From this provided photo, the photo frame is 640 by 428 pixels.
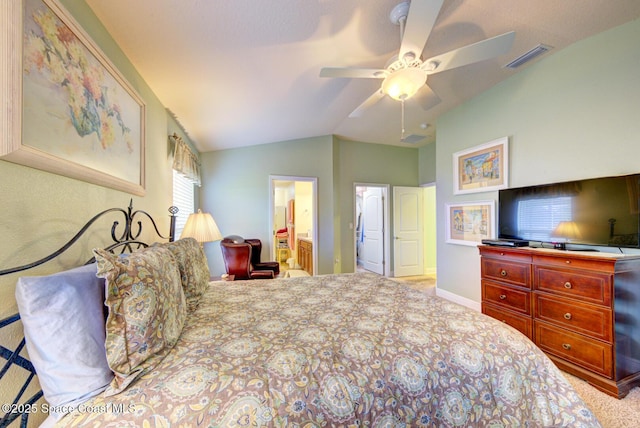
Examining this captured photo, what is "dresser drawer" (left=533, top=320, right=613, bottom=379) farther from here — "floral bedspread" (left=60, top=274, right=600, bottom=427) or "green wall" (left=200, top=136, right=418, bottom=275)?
"green wall" (left=200, top=136, right=418, bottom=275)

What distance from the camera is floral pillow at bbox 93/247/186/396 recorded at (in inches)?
33.0

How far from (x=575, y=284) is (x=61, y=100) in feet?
11.6

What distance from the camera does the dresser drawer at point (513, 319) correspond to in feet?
7.14

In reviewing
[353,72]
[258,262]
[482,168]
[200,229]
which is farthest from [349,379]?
[258,262]

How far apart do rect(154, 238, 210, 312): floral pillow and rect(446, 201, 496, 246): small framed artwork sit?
11.0 feet

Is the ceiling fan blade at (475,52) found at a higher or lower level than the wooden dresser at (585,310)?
higher

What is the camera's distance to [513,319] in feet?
7.59

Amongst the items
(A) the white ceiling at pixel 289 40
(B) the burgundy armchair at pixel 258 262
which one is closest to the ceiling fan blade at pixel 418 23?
(A) the white ceiling at pixel 289 40

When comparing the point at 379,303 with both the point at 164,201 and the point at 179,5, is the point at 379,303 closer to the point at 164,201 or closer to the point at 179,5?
the point at 179,5

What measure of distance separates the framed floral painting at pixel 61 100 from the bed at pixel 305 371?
0.58 metres

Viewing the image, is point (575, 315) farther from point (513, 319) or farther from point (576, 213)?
point (576, 213)

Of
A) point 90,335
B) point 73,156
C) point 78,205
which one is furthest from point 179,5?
point 90,335

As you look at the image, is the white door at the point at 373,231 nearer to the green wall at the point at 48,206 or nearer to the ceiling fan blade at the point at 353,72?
the ceiling fan blade at the point at 353,72

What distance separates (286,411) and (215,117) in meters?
3.11
